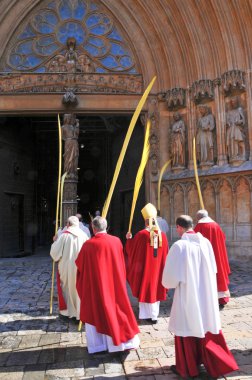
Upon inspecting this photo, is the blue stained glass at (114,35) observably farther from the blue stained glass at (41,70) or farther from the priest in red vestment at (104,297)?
the priest in red vestment at (104,297)

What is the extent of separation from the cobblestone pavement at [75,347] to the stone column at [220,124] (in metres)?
4.70

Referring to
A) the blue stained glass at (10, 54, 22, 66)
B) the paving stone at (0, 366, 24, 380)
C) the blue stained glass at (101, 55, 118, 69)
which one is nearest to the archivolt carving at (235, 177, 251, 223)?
the blue stained glass at (101, 55, 118, 69)

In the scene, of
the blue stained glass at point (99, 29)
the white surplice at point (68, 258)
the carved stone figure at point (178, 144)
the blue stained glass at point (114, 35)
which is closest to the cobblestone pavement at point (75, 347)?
the white surplice at point (68, 258)

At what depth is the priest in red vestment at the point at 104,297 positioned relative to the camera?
155 inches

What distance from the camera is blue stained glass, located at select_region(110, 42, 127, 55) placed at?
1254 centimetres

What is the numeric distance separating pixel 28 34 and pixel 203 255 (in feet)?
37.8

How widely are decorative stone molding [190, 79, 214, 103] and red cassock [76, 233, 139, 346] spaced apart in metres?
7.97

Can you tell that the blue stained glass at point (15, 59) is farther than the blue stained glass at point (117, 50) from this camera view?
No

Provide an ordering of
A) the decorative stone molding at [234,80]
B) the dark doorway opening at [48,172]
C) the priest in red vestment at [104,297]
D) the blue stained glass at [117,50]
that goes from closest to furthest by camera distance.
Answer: the priest in red vestment at [104,297] < the decorative stone molding at [234,80] < the blue stained glass at [117,50] < the dark doorway opening at [48,172]

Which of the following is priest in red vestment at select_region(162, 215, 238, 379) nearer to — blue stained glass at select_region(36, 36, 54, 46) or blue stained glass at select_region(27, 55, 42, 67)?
blue stained glass at select_region(27, 55, 42, 67)

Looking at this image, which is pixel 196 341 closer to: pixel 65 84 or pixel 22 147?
pixel 65 84

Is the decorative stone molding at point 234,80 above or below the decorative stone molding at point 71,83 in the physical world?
below

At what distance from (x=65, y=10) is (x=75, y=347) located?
1181 centimetres

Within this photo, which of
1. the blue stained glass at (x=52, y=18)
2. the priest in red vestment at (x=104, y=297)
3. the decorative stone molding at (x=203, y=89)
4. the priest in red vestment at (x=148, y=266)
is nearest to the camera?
the priest in red vestment at (x=104, y=297)
